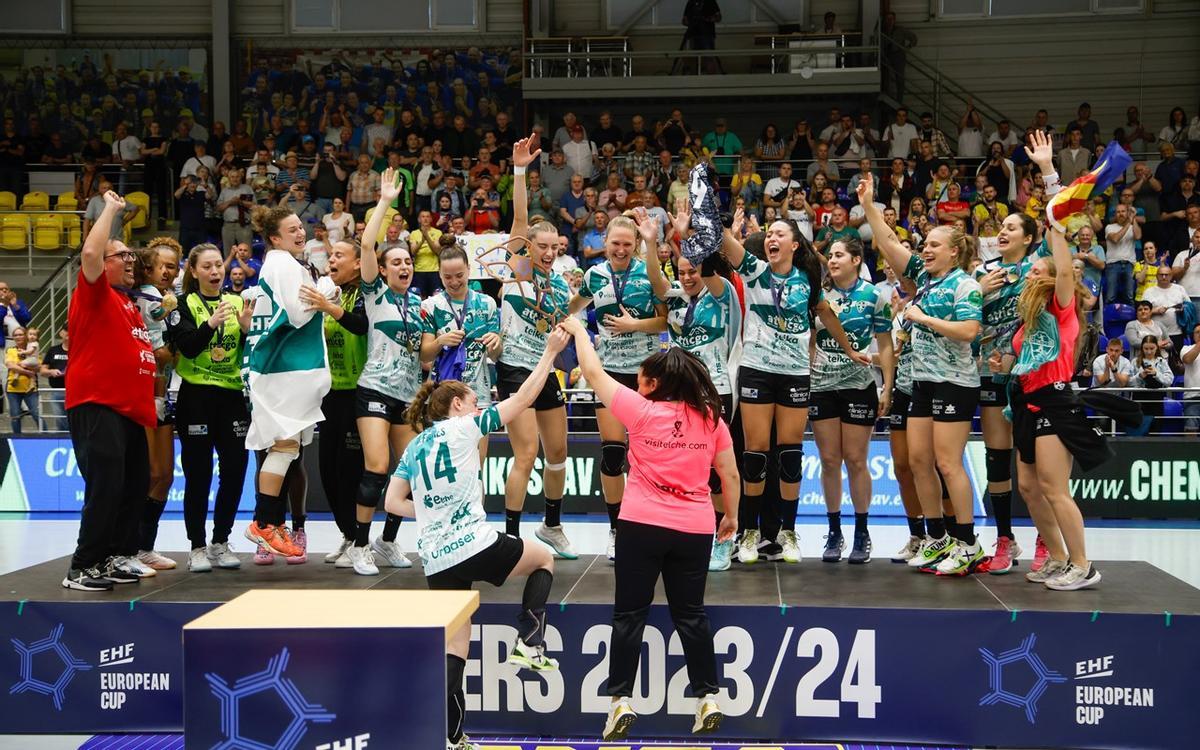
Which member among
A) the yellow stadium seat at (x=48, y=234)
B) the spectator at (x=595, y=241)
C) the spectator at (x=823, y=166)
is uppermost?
the spectator at (x=823, y=166)

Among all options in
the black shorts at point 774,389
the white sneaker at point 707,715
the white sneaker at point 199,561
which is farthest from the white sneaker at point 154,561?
the black shorts at point 774,389

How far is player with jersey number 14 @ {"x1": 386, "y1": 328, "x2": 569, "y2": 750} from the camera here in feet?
15.1

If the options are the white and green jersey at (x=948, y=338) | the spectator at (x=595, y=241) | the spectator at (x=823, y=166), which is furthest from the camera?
the spectator at (x=823, y=166)

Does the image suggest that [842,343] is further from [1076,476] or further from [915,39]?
[915,39]

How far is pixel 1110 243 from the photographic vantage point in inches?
551

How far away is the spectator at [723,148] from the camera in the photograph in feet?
55.5

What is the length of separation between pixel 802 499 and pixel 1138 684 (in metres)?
6.59

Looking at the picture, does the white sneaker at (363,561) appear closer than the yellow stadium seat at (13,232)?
Yes

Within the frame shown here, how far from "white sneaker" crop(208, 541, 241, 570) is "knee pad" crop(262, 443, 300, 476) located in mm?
668

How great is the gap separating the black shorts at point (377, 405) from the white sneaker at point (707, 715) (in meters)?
2.34

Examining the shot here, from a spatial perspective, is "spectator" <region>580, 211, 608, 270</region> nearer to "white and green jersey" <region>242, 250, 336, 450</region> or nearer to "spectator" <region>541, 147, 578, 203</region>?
"spectator" <region>541, 147, 578, 203</region>

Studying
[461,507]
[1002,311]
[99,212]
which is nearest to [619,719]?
[461,507]

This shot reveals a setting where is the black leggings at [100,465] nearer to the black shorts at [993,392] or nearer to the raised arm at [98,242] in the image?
the raised arm at [98,242]

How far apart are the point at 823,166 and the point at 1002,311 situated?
10300 millimetres
